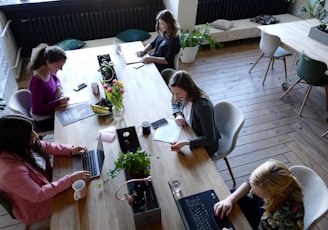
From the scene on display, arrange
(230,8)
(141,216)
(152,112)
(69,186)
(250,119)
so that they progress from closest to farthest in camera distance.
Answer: (141,216) → (69,186) → (152,112) → (250,119) → (230,8)

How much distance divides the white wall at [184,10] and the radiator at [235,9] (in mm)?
542

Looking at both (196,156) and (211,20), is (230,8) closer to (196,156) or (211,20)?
(211,20)

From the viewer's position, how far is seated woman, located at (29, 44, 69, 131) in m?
2.24

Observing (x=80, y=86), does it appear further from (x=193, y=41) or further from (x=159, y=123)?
(x=193, y=41)

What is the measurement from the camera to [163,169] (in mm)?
1685

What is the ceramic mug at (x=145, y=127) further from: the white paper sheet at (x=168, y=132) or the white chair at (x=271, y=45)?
the white chair at (x=271, y=45)

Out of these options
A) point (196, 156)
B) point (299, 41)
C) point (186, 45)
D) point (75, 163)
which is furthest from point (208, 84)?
point (75, 163)

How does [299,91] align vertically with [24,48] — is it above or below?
below

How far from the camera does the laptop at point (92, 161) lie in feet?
5.51

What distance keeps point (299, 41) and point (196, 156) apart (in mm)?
2705

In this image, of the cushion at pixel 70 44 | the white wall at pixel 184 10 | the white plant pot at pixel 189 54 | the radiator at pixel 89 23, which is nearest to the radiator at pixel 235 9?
the white wall at pixel 184 10

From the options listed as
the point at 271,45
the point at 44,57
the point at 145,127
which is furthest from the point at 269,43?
the point at 44,57

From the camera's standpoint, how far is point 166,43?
9.89ft

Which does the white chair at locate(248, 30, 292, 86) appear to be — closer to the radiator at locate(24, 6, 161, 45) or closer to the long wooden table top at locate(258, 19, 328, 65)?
the long wooden table top at locate(258, 19, 328, 65)
